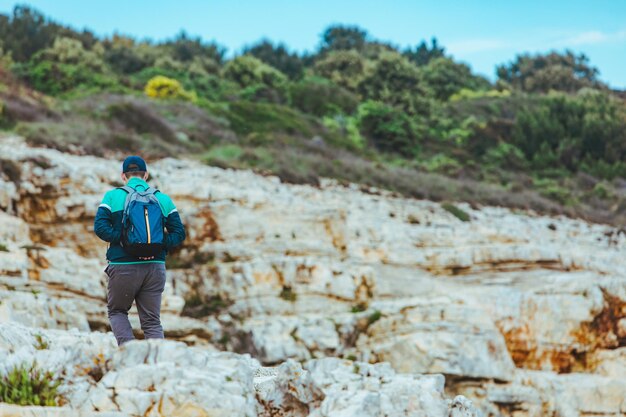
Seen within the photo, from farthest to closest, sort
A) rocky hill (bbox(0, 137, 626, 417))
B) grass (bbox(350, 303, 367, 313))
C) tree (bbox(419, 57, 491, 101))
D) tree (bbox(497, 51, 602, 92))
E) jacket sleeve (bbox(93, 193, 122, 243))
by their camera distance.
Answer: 1. tree (bbox(497, 51, 602, 92))
2. tree (bbox(419, 57, 491, 101))
3. grass (bbox(350, 303, 367, 313))
4. rocky hill (bbox(0, 137, 626, 417))
5. jacket sleeve (bbox(93, 193, 122, 243))

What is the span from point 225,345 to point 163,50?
146ft

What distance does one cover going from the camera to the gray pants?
5719 mm

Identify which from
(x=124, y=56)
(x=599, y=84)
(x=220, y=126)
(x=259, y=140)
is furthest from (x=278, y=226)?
(x=599, y=84)

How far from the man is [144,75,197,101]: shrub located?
30673 millimetres

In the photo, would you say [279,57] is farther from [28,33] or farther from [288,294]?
[288,294]

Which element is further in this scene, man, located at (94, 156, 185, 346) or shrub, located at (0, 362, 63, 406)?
man, located at (94, 156, 185, 346)

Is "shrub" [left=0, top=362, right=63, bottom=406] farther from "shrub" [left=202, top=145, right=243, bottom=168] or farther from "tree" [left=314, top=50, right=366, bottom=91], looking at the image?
"tree" [left=314, top=50, right=366, bottom=91]

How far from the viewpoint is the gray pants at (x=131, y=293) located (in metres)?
5.72

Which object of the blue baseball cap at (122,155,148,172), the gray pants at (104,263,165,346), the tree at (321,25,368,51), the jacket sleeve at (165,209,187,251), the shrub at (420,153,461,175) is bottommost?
the gray pants at (104,263,165,346)

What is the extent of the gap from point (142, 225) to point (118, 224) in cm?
17

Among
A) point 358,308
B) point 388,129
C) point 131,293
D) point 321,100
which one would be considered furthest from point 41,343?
point 321,100

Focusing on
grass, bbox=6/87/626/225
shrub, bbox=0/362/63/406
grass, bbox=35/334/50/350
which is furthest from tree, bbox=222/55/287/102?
shrub, bbox=0/362/63/406

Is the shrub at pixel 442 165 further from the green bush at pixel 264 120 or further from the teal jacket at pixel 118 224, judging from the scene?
the teal jacket at pixel 118 224

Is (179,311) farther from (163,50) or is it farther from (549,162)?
(163,50)
